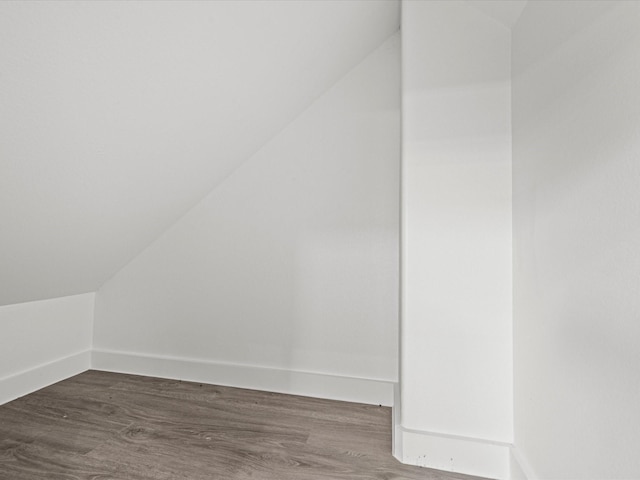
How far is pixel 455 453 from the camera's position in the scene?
1.16m

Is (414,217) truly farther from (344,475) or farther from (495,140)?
(344,475)

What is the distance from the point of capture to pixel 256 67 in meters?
1.30

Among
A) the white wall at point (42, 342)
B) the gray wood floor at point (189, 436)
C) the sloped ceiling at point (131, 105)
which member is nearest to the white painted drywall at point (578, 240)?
the gray wood floor at point (189, 436)

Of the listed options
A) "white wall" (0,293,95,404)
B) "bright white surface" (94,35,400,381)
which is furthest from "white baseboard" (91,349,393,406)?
"white wall" (0,293,95,404)

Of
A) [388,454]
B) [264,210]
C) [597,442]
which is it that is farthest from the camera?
[264,210]

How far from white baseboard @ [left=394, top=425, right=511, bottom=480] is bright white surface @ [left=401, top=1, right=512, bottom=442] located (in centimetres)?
3

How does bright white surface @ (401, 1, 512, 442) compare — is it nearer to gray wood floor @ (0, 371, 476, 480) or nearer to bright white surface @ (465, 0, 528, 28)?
bright white surface @ (465, 0, 528, 28)

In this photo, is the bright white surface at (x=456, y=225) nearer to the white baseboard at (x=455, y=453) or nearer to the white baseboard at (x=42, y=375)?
the white baseboard at (x=455, y=453)

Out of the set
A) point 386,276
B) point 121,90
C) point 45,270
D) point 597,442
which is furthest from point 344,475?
point 45,270

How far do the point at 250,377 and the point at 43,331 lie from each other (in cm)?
111

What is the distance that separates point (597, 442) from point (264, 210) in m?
1.58

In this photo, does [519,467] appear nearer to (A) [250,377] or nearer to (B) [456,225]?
(B) [456,225]

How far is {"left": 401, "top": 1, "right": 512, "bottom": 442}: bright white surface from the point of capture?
1151 millimetres

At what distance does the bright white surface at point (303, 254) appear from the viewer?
1.74 meters
